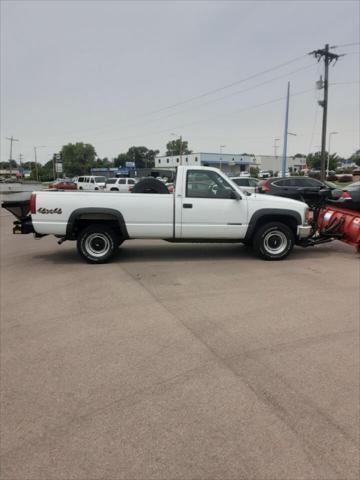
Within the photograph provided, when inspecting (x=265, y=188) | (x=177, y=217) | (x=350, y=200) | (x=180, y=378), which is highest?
(x=265, y=188)

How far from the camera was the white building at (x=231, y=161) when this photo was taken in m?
99.2

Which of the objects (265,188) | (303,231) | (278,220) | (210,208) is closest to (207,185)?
(210,208)

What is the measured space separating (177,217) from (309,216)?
3.04 meters

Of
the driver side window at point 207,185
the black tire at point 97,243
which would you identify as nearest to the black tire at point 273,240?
the driver side window at point 207,185

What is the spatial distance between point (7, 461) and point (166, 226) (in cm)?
550

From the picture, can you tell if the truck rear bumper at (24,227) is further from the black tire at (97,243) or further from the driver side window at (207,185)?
the driver side window at (207,185)

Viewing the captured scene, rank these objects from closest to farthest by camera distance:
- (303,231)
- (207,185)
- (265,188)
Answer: (207,185), (303,231), (265,188)

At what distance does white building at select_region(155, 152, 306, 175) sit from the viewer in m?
99.2

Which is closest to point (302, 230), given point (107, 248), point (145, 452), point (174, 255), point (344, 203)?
point (344, 203)

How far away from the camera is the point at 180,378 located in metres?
3.31

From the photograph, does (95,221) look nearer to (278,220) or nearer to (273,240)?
(273,240)

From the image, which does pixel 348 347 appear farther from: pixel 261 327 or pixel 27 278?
pixel 27 278

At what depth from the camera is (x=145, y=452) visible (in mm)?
2443

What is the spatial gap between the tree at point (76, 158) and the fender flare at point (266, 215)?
123216 millimetres
